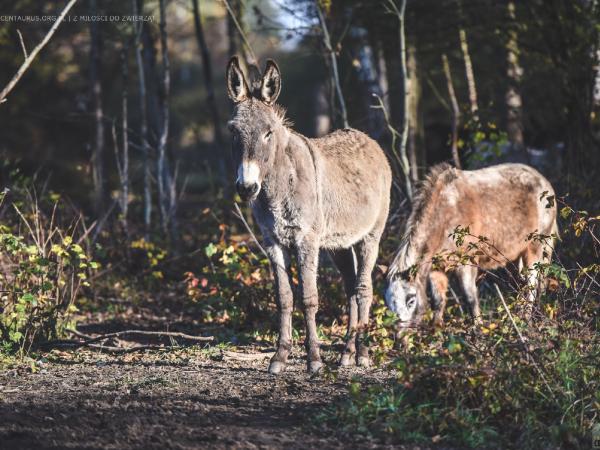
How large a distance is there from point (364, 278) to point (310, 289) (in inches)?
34.4

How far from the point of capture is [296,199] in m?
6.16

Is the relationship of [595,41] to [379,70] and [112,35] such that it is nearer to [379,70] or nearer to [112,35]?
[379,70]

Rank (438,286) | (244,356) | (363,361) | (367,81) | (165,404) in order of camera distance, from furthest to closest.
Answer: (367,81) < (438,286) < (244,356) < (363,361) < (165,404)

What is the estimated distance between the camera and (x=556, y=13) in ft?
35.4

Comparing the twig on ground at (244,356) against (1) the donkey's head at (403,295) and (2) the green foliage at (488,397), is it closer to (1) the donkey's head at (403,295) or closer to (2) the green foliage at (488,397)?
(1) the donkey's head at (403,295)

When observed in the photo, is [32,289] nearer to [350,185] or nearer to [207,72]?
[350,185]

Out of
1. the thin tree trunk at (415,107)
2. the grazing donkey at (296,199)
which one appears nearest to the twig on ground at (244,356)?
the grazing donkey at (296,199)

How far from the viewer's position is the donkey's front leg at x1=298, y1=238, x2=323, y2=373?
6.15 metres

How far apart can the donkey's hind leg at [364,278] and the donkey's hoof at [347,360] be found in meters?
0.06

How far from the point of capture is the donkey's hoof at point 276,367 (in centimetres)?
609

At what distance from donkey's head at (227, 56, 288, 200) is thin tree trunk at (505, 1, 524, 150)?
6.45 m

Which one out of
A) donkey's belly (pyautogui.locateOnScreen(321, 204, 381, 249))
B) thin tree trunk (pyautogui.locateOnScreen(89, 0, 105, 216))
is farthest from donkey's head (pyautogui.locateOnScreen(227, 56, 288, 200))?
thin tree trunk (pyautogui.locateOnScreen(89, 0, 105, 216))

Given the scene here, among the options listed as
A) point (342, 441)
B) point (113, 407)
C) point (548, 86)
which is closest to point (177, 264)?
point (113, 407)

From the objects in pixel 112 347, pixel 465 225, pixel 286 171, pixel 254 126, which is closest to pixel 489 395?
pixel 286 171
